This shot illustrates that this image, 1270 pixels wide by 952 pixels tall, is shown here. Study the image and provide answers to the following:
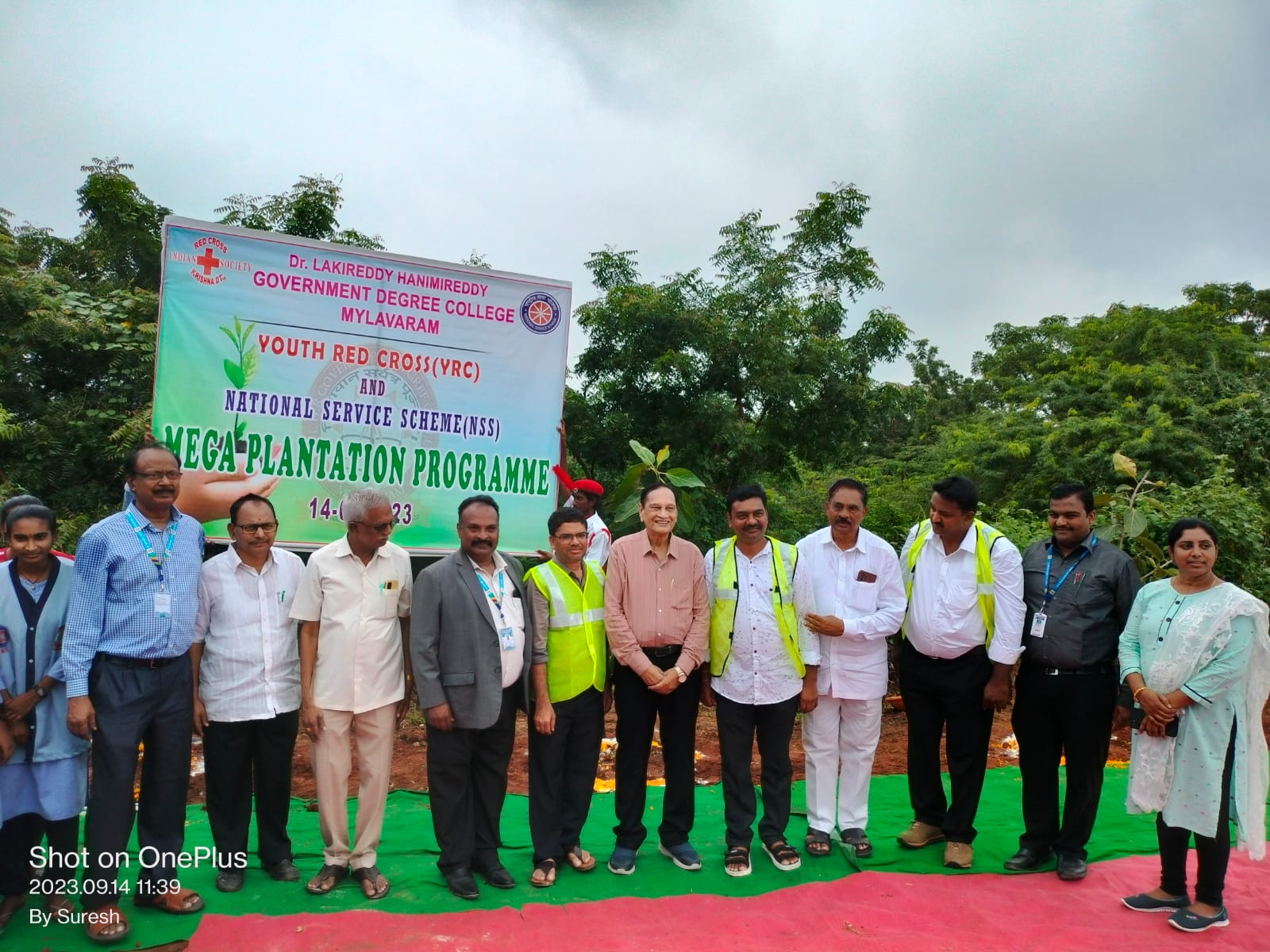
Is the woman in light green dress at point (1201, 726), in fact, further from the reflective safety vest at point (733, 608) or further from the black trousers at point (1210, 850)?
the reflective safety vest at point (733, 608)

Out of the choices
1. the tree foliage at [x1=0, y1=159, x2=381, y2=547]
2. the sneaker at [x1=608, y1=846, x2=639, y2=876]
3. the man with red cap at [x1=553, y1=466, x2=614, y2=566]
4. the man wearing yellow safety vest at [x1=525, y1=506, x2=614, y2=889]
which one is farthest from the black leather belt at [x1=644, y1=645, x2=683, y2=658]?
the tree foliage at [x1=0, y1=159, x2=381, y2=547]

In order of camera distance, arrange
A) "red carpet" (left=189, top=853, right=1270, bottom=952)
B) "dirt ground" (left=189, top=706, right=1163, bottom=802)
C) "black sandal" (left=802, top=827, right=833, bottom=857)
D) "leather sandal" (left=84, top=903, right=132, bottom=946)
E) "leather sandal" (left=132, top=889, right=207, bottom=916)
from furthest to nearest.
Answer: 1. "dirt ground" (left=189, top=706, right=1163, bottom=802)
2. "black sandal" (left=802, top=827, right=833, bottom=857)
3. "leather sandal" (left=132, top=889, right=207, bottom=916)
4. "red carpet" (left=189, top=853, right=1270, bottom=952)
5. "leather sandal" (left=84, top=903, right=132, bottom=946)

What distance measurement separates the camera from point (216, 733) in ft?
11.9

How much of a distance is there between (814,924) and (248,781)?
7.90 ft

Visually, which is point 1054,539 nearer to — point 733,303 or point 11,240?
point 733,303

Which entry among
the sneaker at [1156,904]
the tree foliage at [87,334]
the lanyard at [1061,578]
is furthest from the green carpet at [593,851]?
the tree foliage at [87,334]

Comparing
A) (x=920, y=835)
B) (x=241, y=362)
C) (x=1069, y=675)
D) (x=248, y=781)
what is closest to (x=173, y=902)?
(x=248, y=781)

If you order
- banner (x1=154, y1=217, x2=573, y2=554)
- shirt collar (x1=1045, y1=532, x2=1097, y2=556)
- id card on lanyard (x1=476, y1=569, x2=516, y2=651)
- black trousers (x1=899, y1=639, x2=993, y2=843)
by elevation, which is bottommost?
black trousers (x1=899, y1=639, x2=993, y2=843)

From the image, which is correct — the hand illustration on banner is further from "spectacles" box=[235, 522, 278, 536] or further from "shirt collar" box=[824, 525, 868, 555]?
"shirt collar" box=[824, 525, 868, 555]

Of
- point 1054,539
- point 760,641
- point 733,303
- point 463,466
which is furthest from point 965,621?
point 733,303

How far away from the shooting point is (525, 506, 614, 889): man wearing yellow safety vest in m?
3.87

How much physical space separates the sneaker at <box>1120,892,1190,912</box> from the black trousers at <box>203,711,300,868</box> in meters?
3.58

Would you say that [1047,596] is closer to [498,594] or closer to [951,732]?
[951,732]

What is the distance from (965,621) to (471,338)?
315 centimetres
